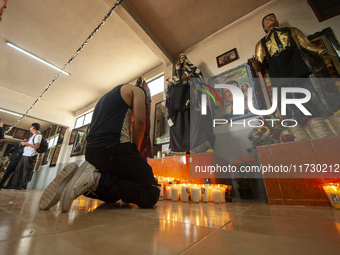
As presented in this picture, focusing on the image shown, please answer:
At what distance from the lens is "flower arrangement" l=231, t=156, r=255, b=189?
5.81ft

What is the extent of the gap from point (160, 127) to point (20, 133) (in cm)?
897

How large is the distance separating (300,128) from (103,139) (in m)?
1.65

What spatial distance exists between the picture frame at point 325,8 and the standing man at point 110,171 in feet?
9.48

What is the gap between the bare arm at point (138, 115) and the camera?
3.74 feet

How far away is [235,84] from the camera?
2.54 metres

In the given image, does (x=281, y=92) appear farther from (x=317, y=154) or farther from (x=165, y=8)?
(x=165, y=8)

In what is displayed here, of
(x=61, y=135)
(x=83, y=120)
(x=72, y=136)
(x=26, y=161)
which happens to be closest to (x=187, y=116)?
(x=26, y=161)

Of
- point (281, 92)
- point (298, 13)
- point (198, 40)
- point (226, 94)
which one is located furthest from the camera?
point (198, 40)

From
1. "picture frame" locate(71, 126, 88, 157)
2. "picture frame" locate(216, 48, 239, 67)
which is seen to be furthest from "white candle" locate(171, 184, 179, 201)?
"picture frame" locate(71, 126, 88, 157)

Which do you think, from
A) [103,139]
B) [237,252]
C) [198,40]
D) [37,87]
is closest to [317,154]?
[237,252]

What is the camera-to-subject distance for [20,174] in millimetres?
3455

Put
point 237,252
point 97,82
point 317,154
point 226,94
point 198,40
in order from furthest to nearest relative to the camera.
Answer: point 97,82 < point 198,40 < point 226,94 < point 317,154 < point 237,252

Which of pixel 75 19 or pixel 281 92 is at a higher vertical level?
pixel 75 19

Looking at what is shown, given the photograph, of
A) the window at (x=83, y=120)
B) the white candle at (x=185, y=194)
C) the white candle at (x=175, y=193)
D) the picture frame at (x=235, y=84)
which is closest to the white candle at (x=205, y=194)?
the white candle at (x=185, y=194)
